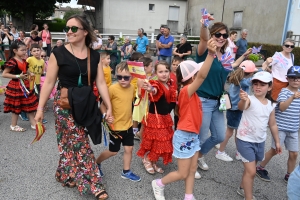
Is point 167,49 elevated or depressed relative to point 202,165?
elevated

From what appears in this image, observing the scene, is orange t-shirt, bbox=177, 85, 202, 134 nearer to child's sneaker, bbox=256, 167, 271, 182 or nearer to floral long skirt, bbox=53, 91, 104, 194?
floral long skirt, bbox=53, 91, 104, 194

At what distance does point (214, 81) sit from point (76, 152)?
174 cm

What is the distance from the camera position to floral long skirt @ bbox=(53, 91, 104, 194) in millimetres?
2746

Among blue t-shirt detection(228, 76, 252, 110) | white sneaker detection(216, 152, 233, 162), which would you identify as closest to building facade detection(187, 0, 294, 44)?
blue t-shirt detection(228, 76, 252, 110)

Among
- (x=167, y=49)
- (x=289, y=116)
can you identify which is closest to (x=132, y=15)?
(x=167, y=49)

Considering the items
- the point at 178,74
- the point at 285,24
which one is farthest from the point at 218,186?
the point at 285,24

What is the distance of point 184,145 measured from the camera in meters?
2.67

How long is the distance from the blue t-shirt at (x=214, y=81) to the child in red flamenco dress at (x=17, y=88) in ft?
10.4

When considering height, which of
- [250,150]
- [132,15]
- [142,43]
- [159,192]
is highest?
[132,15]

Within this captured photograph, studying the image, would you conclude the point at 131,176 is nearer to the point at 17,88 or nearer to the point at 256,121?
the point at 256,121

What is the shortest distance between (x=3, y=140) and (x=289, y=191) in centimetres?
418

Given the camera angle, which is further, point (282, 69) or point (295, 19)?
point (295, 19)

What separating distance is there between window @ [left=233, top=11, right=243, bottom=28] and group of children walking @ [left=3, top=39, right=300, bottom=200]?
16303mm

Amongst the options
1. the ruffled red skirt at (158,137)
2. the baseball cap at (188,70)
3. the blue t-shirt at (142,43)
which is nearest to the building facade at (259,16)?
the blue t-shirt at (142,43)
